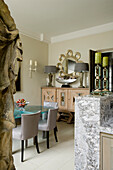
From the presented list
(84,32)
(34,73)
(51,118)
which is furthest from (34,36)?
(51,118)

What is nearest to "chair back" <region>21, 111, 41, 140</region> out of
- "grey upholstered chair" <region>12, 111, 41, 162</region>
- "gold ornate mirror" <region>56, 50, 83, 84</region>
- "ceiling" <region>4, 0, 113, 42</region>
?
"grey upholstered chair" <region>12, 111, 41, 162</region>

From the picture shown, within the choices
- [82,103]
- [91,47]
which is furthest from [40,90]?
[82,103]

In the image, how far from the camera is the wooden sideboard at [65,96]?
4749 millimetres

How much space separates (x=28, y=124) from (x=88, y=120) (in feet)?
3.95

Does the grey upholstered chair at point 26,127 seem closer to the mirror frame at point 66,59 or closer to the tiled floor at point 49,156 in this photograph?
the tiled floor at point 49,156

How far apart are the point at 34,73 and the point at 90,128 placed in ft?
13.2

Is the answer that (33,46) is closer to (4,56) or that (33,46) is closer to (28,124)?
(28,124)

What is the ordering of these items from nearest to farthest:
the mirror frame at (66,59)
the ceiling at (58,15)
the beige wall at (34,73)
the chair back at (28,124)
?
the chair back at (28,124) → the ceiling at (58,15) → the beige wall at (34,73) → the mirror frame at (66,59)

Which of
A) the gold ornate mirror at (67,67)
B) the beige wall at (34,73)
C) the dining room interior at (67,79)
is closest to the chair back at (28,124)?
the dining room interior at (67,79)

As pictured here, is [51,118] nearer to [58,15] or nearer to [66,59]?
[58,15]

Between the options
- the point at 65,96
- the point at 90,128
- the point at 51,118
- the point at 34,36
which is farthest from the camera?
the point at 34,36

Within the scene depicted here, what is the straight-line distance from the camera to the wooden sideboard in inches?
187

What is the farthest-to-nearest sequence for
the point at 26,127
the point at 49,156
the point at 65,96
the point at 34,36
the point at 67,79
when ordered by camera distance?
the point at 67,79
the point at 34,36
the point at 65,96
the point at 49,156
the point at 26,127

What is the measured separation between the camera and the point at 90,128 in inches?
65.2
